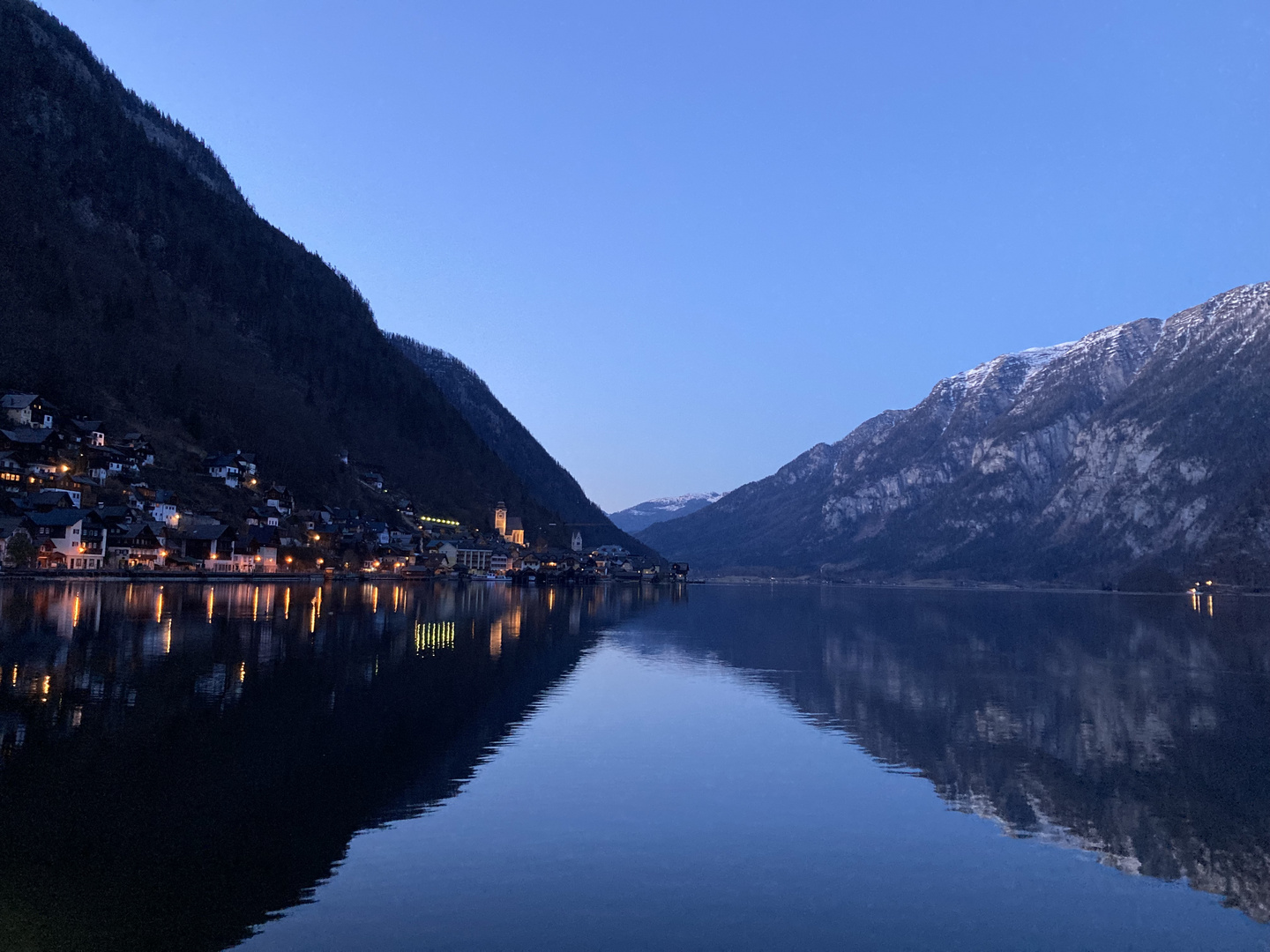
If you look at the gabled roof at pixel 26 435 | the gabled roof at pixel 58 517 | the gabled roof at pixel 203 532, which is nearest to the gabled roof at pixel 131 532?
the gabled roof at pixel 58 517

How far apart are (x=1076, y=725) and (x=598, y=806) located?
81.1ft

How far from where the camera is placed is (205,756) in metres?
25.9

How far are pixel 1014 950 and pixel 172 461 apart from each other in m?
178

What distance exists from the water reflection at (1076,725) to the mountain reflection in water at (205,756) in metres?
15.2

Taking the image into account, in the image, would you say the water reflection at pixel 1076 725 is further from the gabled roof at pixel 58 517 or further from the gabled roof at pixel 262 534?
the gabled roof at pixel 262 534

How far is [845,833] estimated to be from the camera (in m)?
23.4

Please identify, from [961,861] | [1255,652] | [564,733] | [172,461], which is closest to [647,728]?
[564,733]

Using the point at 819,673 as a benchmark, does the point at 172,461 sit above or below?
above

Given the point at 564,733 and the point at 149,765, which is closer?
the point at 149,765

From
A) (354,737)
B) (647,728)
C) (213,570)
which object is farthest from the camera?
(213,570)

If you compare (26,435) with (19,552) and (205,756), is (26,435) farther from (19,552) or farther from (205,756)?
(205,756)

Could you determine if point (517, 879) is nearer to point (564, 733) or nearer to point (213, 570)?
point (564, 733)

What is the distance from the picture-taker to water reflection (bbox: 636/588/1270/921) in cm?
2397

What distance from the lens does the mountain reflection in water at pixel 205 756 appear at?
16.2 metres
